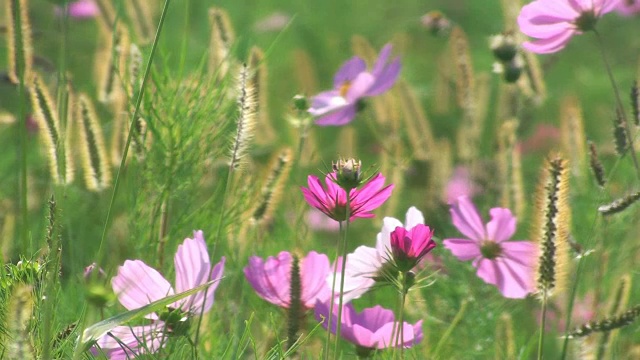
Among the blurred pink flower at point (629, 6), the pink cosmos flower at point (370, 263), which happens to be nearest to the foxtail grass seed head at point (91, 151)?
the pink cosmos flower at point (370, 263)

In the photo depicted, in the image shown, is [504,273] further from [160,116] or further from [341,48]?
[341,48]

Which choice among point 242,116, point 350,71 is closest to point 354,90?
point 350,71

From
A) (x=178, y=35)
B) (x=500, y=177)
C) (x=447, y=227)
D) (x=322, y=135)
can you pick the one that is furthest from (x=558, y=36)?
(x=178, y=35)

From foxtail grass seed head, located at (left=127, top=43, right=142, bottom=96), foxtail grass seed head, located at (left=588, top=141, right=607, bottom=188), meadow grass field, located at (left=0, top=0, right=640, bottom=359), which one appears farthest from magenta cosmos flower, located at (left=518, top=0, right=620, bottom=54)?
foxtail grass seed head, located at (left=127, top=43, right=142, bottom=96)

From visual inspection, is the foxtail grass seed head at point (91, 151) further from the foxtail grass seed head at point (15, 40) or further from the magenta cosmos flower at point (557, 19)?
the magenta cosmos flower at point (557, 19)

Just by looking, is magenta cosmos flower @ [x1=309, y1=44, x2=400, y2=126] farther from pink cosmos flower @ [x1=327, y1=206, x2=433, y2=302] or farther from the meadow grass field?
pink cosmos flower @ [x1=327, y1=206, x2=433, y2=302]

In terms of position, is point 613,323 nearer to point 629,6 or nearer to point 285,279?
point 285,279
